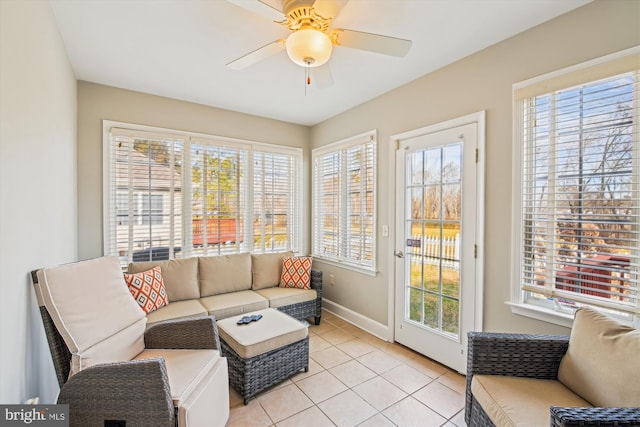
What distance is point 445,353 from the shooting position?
2420mm

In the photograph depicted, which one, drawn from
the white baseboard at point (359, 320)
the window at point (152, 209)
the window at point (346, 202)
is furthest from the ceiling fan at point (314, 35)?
the white baseboard at point (359, 320)

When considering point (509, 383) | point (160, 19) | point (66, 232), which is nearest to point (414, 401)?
point (509, 383)

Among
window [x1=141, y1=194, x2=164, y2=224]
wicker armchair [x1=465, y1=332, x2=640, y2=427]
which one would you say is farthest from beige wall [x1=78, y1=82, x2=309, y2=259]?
wicker armchair [x1=465, y1=332, x2=640, y2=427]

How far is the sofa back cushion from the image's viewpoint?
1.38 meters

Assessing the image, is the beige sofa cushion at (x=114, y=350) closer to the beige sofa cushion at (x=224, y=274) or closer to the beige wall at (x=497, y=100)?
the beige sofa cushion at (x=224, y=274)

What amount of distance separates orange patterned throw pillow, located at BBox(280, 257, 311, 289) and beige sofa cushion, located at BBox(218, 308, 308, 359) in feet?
2.97

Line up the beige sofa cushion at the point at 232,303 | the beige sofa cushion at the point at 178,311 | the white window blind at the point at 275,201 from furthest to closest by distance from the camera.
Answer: the white window blind at the point at 275,201
the beige sofa cushion at the point at 232,303
the beige sofa cushion at the point at 178,311

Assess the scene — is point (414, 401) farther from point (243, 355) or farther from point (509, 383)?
point (243, 355)

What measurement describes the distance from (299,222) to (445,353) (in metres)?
2.48

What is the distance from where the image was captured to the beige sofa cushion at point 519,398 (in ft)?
3.94

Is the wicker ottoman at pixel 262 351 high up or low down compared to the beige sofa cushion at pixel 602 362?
down

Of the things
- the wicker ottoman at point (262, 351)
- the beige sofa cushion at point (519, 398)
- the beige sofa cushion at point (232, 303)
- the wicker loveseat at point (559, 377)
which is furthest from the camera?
the beige sofa cushion at point (232, 303)

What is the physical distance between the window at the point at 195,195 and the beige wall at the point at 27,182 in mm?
958

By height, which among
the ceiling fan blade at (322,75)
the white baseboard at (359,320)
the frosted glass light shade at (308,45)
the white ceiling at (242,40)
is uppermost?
the white ceiling at (242,40)
